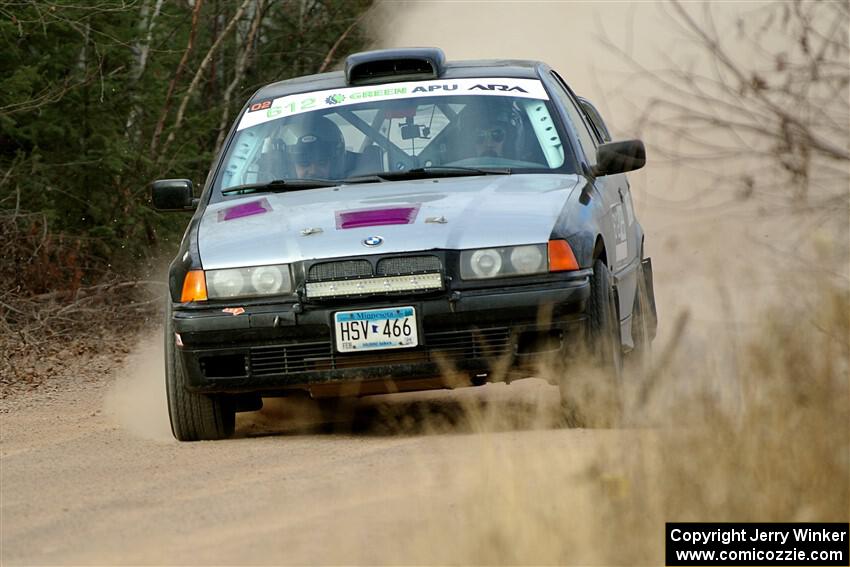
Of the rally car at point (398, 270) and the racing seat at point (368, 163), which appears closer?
the rally car at point (398, 270)

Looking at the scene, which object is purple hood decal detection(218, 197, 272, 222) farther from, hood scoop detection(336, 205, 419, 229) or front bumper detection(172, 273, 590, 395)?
front bumper detection(172, 273, 590, 395)

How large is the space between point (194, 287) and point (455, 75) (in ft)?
7.09

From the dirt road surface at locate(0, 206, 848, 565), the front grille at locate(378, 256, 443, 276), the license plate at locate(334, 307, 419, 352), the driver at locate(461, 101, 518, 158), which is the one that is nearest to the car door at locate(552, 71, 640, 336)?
the driver at locate(461, 101, 518, 158)

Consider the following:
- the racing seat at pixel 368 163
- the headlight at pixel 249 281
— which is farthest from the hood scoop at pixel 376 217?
the racing seat at pixel 368 163

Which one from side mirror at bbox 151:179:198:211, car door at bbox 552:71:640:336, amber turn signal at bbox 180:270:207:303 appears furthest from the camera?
side mirror at bbox 151:179:198:211

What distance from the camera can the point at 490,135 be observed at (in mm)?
8359

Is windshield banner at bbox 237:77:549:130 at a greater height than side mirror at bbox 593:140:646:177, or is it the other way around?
windshield banner at bbox 237:77:549:130

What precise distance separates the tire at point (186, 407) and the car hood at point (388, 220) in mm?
509

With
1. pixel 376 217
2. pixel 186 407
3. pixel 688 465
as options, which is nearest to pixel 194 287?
pixel 186 407

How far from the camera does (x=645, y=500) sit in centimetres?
493

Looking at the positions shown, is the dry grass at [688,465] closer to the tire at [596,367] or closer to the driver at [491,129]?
the tire at [596,367]

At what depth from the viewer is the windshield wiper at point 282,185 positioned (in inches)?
321

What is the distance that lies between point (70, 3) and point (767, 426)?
995cm

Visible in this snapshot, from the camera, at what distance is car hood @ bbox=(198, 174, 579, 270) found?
706cm
